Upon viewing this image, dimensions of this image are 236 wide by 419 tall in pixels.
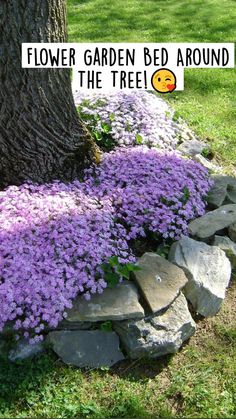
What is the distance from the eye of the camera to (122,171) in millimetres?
4598

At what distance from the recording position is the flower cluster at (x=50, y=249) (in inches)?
136

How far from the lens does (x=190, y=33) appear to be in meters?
10.1

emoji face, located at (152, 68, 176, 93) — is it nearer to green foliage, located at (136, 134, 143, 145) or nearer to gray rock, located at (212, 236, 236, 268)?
green foliage, located at (136, 134, 143, 145)

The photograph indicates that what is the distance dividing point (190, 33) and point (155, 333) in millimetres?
7788

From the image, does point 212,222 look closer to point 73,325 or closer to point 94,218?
point 94,218

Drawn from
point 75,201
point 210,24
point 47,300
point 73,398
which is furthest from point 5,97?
point 210,24

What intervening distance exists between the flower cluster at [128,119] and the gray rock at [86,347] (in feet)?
7.08

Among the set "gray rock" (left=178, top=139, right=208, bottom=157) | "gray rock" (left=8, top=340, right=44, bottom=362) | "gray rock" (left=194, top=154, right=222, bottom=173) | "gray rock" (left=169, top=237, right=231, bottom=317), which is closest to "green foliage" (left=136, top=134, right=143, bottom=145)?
"gray rock" (left=178, top=139, right=208, bottom=157)

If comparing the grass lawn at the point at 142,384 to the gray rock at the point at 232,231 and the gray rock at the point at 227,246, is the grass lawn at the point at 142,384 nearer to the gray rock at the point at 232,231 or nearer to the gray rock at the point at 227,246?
the gray rock at the point at 227,246

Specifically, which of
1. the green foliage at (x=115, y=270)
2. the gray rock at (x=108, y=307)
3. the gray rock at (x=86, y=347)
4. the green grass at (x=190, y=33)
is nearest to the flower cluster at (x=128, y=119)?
the green grass at (x=190, y=33)

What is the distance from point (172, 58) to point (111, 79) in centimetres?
68

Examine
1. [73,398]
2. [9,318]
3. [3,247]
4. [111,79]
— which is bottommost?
[73,398]

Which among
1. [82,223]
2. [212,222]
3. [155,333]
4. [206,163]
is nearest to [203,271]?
[212,222]

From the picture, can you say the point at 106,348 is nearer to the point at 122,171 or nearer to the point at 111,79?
the point at 122,171
